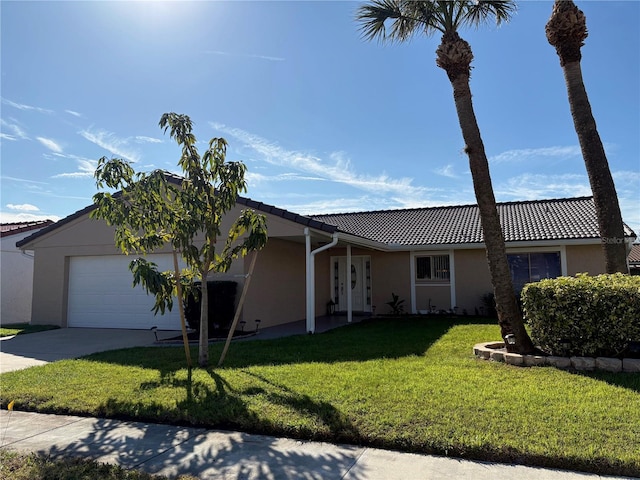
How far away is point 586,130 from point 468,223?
9958 millimetres

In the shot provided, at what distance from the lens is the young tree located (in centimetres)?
679

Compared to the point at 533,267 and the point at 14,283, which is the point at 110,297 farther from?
the point at 533,267

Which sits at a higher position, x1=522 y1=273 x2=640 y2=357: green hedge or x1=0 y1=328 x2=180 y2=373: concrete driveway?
x1=522 y1=273 x2=640 y2=357: green hedge

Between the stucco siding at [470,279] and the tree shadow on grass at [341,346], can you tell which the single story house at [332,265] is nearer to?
the stucco siding at [470,279]

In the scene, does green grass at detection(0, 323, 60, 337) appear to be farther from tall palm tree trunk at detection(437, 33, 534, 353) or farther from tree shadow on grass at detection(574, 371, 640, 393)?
tree shadow on grass at detection(574, 371, 640, 393)

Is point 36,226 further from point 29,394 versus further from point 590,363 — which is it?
point 590,363

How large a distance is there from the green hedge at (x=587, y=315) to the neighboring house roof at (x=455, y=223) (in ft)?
18.6

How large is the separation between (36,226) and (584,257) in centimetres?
2123

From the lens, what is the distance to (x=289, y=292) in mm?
14883

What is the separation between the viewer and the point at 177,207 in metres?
7.20

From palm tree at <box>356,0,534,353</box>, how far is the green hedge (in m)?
0.52

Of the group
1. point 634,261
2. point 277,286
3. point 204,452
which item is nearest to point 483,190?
point 204,452

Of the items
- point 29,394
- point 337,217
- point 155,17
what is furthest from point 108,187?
point 337,217

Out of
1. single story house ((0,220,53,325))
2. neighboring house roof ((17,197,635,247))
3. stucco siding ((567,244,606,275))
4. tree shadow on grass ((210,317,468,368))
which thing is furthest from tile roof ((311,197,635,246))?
single story house ((0,220,53,325))
